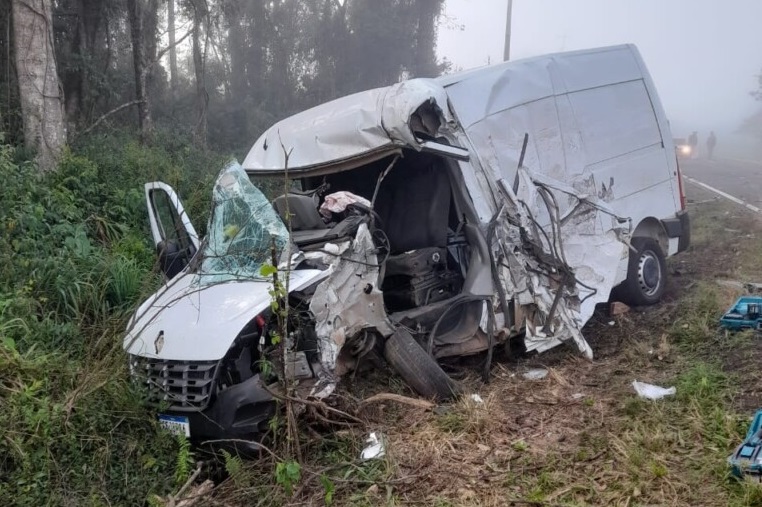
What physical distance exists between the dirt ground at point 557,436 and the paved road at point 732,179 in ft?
30.3

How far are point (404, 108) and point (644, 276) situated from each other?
3.08 metres

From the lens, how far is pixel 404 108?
4.60 metres

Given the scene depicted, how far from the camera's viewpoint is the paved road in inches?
561

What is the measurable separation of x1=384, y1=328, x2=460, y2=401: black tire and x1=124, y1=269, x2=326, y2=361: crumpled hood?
684mm

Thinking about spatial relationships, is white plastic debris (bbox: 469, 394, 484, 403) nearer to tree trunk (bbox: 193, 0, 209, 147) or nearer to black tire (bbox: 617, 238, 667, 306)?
black tire (bbox: 617, 238, 667, 306)

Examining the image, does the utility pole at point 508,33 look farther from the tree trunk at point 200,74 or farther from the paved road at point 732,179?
the tree trunk at point 200,74

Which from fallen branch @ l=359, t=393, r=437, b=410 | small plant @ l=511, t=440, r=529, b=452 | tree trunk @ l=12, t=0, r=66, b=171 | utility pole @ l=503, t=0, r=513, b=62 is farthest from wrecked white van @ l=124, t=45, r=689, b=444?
utility pole @ l=503, t=0, r=513, b=62

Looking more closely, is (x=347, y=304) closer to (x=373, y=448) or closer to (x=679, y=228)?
→ (x=373, y=448)

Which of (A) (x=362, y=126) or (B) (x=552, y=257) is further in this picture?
(B) (x=552, y=257)

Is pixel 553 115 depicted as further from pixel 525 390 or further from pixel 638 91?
pixel 525 390

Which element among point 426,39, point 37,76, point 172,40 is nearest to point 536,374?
point 37,76

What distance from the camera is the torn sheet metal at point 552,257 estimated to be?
4980 millimetres

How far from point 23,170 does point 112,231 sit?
1.02 metres

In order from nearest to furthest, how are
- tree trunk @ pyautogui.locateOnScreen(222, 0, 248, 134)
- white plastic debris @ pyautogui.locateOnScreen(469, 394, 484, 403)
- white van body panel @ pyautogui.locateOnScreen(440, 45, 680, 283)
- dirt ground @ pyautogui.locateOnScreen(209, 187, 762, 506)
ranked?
dirt ground @ pyautogui.locateOnScreen(209, 187, 762, 506)
white plastic debris @ pyautogui.locateOnScreen(469, 394, 484, 403)
white van body panel @ pyautogui.locateOnScreen(440, 45, 680, 283)
tree trunk @ pyautogui.locateOnScreen(222, 0, 248, 134)
